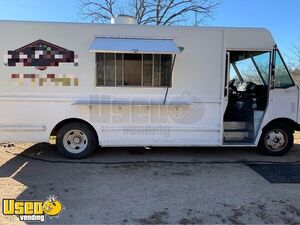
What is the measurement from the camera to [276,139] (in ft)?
22.7

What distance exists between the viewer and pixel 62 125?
6.44 metres

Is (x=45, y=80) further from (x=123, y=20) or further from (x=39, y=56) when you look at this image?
(x=123, y=20)

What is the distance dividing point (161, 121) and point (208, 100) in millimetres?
1073

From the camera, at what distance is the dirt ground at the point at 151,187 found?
396 cm

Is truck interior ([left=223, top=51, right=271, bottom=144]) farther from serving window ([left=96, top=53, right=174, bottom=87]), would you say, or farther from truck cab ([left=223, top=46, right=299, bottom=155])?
serving window ([left=96, top=53, right=174, bottom=87])

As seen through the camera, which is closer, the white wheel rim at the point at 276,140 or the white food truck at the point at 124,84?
the white food truck at the point at 124,84

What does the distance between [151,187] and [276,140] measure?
11.3 feet

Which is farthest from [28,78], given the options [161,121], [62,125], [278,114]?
[278,114]

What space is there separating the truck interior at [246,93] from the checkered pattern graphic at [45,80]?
126 inches

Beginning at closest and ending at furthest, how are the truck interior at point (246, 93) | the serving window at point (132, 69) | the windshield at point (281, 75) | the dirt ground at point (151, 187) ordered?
the dirt ground at point (151, 187) → the serving window at point (132, 69) → the windshield at point (281, 75) → the truck interior at point (246, 93)

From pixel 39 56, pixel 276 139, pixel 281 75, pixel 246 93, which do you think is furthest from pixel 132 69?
pixel 276 139

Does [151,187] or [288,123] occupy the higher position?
[288,123]

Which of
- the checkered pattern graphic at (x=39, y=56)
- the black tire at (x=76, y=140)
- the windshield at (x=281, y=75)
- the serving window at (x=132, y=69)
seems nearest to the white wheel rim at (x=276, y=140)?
the windshield at (x=281, y=75)

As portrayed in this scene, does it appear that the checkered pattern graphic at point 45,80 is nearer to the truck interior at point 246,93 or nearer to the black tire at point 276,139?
the truck interior at point 246,93
